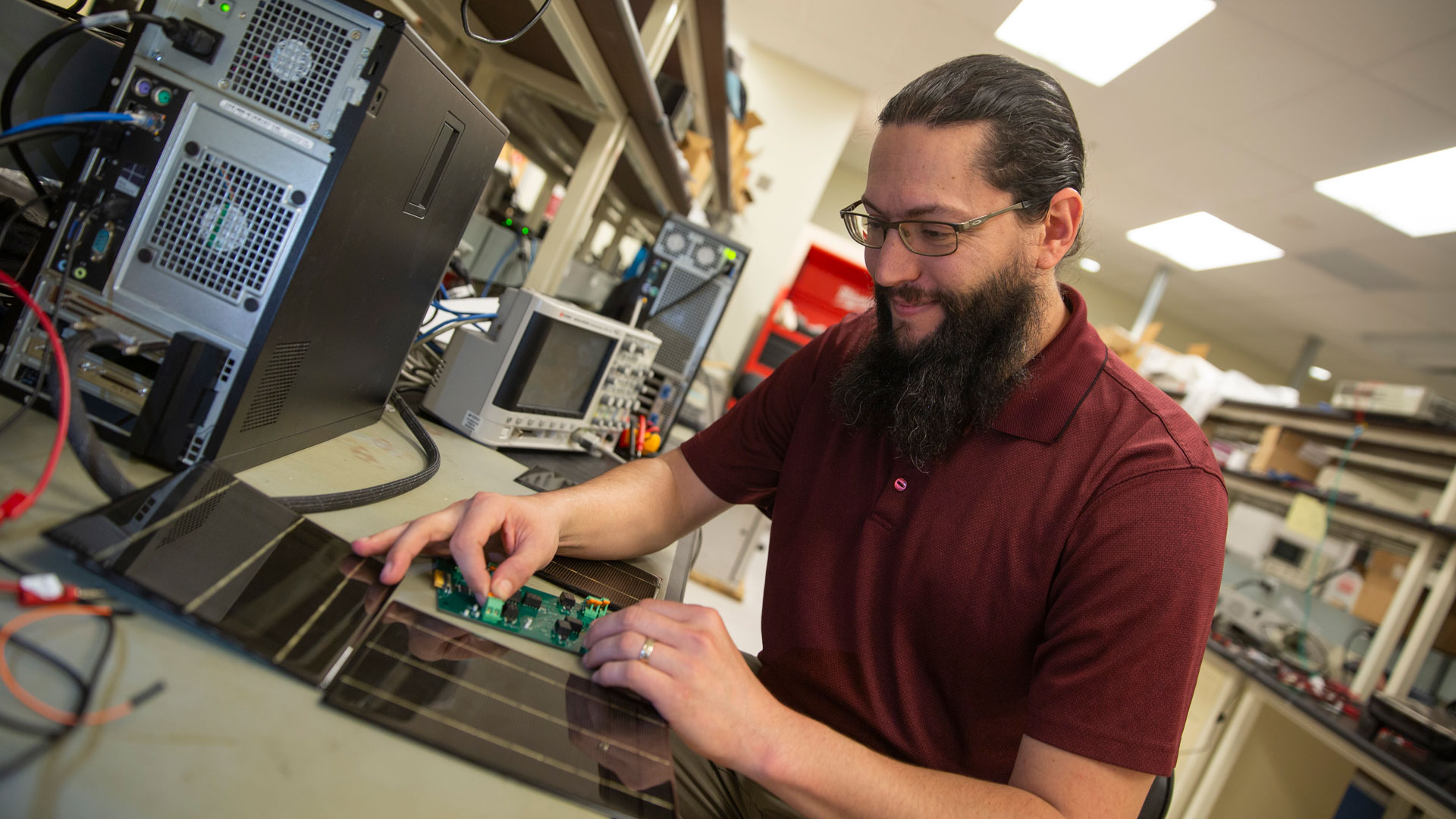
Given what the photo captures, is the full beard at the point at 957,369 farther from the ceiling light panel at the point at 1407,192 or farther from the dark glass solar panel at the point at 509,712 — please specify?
the ceiling light panel at the point at 1407,192

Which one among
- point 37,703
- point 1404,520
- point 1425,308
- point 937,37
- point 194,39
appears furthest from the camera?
point 1425,308

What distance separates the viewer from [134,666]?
0.41 meters

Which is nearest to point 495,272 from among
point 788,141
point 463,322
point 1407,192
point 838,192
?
point 463,322

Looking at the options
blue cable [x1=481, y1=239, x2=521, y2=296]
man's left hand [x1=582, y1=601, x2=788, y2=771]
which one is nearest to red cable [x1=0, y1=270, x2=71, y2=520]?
man's left hand [x1=582, y1=601, x2=788, y2=771]

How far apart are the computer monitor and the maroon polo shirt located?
52 centimetres

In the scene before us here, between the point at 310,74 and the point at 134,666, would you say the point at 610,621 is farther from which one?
the point at 310,74

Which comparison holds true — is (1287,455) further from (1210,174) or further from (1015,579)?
(1015,579)

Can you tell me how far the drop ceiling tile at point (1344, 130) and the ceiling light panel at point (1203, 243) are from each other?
1170mm

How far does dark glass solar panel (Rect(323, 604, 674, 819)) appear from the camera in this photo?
0.46 m

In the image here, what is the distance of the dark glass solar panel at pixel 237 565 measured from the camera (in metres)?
0.46

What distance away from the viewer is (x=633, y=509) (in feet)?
3.24

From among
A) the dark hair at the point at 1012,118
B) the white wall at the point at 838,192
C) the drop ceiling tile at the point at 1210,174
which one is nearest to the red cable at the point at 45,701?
the dark hair at the point at 1012,118

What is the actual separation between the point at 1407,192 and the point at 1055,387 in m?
4.11

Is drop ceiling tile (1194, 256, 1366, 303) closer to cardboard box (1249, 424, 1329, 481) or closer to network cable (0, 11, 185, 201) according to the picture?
cardboard box (1249, 424, 1329, 481)
